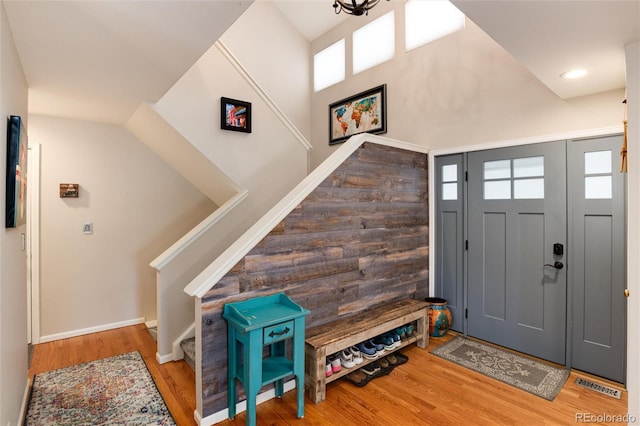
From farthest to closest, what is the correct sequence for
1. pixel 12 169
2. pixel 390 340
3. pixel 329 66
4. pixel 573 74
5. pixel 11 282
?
pixel 329 66, pixel 390 340, pixel 573 74, pixel 11 282, pixel 12 169

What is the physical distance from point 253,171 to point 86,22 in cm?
201

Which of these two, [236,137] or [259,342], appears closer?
[259,342]

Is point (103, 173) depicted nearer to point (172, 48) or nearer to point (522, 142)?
point (172, 48)

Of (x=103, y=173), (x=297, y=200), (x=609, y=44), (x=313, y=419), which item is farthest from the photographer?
(x=103, y=173)

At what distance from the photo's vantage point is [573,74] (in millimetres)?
2395

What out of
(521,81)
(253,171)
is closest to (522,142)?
(521,81)

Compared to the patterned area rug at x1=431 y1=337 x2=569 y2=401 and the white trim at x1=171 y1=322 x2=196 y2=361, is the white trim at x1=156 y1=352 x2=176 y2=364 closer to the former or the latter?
the white trim at x1=171 y1=322 x2=196 y2=361

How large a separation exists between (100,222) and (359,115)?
3.71 m

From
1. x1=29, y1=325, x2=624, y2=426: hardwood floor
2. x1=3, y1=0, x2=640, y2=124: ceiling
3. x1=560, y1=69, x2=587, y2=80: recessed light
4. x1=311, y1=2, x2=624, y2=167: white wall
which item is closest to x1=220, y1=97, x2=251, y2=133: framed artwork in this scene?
x1=3, y1=0, x2=640, y2=124: ceiling

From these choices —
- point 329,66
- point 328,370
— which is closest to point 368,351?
point 328,370

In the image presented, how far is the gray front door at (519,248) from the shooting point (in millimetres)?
2998

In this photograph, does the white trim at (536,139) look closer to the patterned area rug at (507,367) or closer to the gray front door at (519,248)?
the gray front door at (519,248)

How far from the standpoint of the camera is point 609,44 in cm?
192

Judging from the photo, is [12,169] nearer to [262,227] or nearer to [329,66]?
[262,227]
